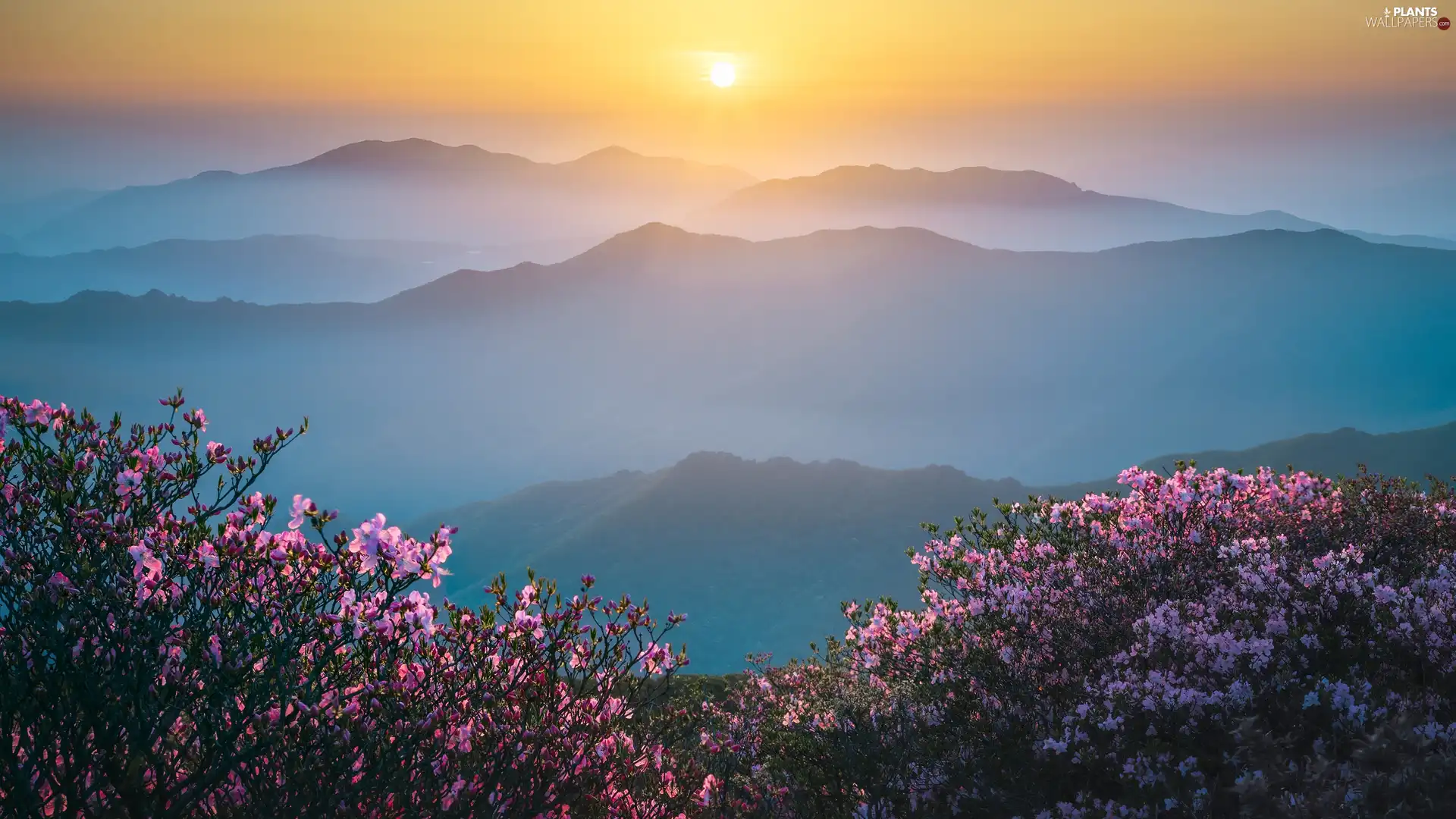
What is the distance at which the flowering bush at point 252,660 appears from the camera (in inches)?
339

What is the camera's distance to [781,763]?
15.4m

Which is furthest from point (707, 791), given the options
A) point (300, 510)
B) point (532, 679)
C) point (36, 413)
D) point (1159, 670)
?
point (36, 413)

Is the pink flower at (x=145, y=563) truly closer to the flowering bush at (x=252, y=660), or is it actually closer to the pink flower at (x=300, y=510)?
the flowering bush at (x=252, y=660)

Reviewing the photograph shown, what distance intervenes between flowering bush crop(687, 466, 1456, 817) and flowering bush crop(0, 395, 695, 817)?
154 inches

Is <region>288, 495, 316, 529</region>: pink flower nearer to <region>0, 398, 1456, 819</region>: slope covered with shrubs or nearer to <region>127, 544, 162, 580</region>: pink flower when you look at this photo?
<region>0, 398, 1456, 819</region>: slope covered with shrubs

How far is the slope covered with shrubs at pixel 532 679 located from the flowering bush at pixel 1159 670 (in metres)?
0.04

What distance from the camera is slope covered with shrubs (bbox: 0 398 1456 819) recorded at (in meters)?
8.57

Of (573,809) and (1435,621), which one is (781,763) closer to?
(573,809)

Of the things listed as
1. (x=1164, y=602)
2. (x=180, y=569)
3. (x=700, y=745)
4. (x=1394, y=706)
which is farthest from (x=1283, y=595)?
(x=180, y=569)

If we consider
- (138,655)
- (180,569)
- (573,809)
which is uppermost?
(180,569)

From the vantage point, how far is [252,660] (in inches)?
343

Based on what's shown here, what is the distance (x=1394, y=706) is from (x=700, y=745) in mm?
10495

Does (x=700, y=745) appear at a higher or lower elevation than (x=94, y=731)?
lower

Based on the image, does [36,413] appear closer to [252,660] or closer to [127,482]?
[127,482]
